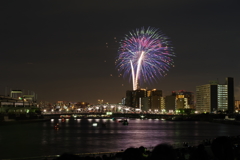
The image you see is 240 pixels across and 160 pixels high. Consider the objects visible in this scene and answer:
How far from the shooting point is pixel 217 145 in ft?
32.3

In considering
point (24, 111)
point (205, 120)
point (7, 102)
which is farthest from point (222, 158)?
point (205, 120)

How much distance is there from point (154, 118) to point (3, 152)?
157 metres

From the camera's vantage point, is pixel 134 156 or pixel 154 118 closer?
pixel 134 156

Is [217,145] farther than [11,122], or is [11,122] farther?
[11,122]

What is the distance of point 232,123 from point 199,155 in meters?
113

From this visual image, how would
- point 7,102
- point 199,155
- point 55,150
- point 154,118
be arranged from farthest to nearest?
point 154,118 < point 7,102 < point 55,150 < point 199,155

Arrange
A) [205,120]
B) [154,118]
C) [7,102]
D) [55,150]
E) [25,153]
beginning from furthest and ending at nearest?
[154,118] → [205,120] → [7,102] → [55,150] → [25,153]

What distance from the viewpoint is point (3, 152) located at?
131 ft

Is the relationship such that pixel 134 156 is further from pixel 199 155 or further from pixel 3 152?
pixel 3 152

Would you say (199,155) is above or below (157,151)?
below

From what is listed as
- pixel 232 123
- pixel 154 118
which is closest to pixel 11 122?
pixel 232 123

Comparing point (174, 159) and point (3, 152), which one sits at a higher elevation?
point (174, 159)

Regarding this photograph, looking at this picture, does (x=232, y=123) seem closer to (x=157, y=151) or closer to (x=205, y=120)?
(x=205, y=120)

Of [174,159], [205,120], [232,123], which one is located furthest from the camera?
[205,120]
